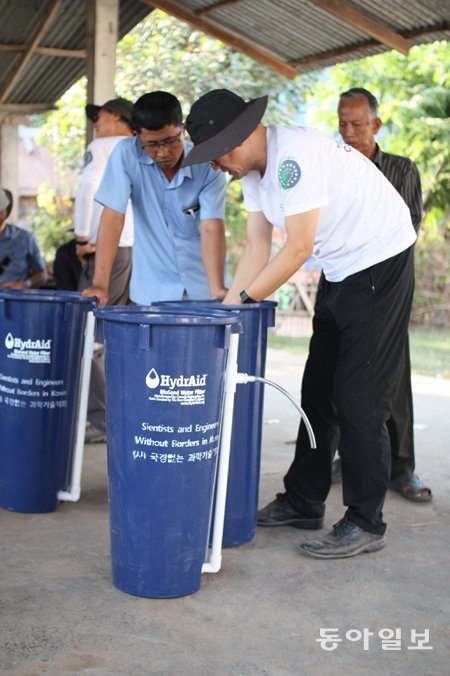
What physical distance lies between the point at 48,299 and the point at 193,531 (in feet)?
4.24

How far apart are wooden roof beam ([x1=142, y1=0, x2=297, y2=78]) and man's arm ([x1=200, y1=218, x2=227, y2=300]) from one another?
3454mm

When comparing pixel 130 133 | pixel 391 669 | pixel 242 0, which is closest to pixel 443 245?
pixel 242 0

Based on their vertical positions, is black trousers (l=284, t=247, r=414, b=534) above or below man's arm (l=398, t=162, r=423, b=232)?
below

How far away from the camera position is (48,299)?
13.0 feet

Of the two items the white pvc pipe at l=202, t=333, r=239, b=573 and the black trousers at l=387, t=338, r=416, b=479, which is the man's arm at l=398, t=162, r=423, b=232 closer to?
the black trousers at l=387, t=338, r=416, b=479

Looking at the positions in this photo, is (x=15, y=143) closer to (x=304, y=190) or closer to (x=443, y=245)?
(x=443, y=245)

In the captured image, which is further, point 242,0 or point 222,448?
point 242,0

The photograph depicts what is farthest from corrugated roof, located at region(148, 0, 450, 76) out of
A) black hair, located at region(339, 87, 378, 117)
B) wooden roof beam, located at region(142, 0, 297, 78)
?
black hair, located at region(339, 87, 378, 117)

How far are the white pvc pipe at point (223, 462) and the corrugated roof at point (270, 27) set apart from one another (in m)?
3.24

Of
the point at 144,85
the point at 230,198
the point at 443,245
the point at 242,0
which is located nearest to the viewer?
the point at 242,0

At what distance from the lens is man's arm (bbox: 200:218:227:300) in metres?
4.13

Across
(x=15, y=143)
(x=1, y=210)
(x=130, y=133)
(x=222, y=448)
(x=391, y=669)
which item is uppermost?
(x=15, y=143)

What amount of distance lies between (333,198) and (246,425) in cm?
96

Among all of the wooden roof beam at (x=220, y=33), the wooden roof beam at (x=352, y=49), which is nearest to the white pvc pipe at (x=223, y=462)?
the wooden roof beam at (x=352, y=49)
